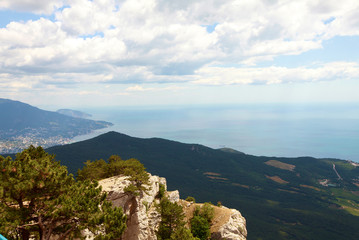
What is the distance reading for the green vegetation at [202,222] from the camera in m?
38.8

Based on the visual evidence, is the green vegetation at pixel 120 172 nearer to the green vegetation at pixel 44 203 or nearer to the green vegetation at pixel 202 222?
the green vegetation at pixel 202 222

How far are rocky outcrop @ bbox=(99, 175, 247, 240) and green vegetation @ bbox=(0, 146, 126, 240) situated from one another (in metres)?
12.8

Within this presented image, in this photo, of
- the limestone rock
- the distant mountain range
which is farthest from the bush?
the distant mountain range

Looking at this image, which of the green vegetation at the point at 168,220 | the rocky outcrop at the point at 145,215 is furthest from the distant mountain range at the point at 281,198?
the green vegetation at the point at 168,220

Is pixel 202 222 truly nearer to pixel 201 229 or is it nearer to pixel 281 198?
pixel 201 229

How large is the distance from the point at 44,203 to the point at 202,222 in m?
29.3

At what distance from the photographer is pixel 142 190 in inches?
1428

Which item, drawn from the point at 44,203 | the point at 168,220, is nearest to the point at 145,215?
the point at 168,220

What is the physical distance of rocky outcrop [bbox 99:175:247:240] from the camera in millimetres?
32875

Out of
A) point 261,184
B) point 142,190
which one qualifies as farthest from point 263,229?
point 142,190

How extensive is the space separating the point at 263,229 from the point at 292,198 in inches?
2730

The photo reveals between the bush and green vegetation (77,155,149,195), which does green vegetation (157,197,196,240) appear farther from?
green vegetation (77,155,149,195)

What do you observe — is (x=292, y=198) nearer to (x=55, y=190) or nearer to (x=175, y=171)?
(x=175, y=171)

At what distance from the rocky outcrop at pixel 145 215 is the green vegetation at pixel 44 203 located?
42.1 feet
